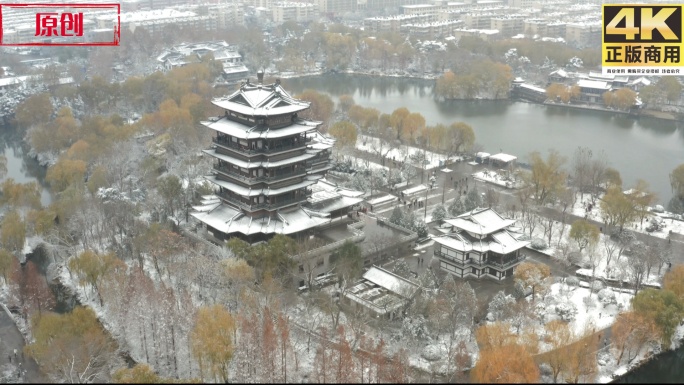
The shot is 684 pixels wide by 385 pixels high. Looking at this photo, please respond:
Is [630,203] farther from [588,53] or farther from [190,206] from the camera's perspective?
[588,53]

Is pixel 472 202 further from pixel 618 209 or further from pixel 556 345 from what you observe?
pixel 556 345

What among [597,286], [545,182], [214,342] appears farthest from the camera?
[545,182]

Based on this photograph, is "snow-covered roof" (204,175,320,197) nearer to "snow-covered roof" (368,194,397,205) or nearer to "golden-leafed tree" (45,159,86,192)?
"snow-covered roof" (368,194,397,205)

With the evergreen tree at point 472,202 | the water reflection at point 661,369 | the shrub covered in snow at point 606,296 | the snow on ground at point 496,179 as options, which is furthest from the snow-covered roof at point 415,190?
the water reflection at point 661,369

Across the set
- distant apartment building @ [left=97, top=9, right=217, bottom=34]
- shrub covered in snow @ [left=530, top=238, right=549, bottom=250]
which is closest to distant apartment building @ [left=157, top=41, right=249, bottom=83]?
distant apartment building @ [left=97, top=9, right=217, bottom=34]

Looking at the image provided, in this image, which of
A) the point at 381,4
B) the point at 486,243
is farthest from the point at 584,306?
the point at 381,4

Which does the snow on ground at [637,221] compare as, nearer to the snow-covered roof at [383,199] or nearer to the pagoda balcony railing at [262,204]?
the snow-covered roof at [383,199]

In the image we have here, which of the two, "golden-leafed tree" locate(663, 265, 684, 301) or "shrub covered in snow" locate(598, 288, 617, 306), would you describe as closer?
"golden-leafed tree" locate(663, 265, 684, 301)
